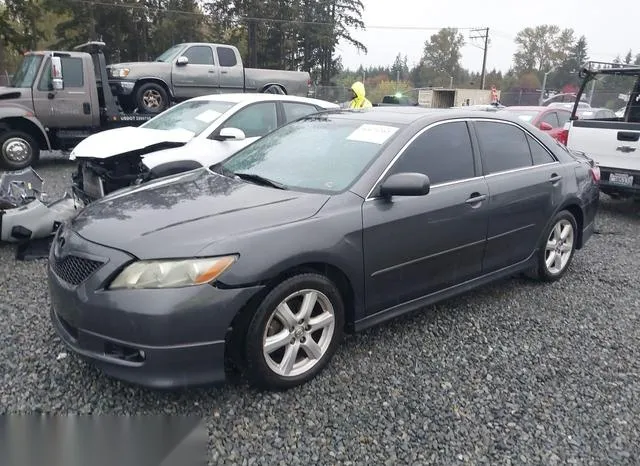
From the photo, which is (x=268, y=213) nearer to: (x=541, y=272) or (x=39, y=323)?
(x=39, y=323)

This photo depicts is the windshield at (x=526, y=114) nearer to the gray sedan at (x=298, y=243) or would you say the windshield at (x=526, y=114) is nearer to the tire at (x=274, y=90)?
the tire at (x=274, y=90)

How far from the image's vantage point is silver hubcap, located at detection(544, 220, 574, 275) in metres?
4.69

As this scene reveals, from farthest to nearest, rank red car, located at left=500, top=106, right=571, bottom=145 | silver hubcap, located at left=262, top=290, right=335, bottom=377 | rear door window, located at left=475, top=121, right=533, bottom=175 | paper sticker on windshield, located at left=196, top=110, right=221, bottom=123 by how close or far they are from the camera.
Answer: red car, located at left=500, top=106, right=571, bottom=145 → paper sticker on windshield, located at left=196, top=110, right=221, bottom=123 → rear door window, located at left=475, top=121, right=533, bottom=175 → silver hubcap, located at left=262, top=290, right=335, bottom=377

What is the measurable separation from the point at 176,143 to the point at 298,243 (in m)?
3.94

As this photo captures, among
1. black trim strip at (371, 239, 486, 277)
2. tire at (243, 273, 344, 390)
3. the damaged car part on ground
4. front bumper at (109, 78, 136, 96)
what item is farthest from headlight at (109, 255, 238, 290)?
front bumper at (109, 78, 136, 96)

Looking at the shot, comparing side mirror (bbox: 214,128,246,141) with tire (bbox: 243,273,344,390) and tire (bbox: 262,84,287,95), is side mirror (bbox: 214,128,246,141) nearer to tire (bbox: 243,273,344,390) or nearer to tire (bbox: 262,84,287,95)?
tire (bbox: 243,273,344,390)

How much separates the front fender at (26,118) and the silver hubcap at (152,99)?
276 cm

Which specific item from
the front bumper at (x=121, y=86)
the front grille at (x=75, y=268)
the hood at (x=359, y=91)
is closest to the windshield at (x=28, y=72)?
the front bumper at (x=121, y=86)

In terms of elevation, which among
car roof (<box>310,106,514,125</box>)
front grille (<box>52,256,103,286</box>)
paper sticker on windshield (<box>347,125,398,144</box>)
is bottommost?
front grille (<box>52,256,103,286</box>)

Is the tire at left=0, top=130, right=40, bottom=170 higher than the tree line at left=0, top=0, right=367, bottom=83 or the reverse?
the reverse

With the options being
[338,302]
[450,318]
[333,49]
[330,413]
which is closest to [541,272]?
[450,318]

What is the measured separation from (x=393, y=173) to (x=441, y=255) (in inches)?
26.7

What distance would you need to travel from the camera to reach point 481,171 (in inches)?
156

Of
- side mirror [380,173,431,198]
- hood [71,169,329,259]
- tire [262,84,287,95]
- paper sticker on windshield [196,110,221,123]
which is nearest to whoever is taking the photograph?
hood [71,169,329,259]
